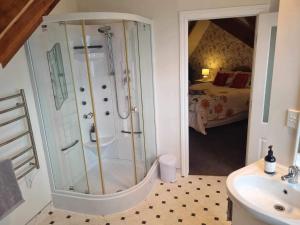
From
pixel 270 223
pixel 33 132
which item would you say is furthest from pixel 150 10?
pixel 270 223

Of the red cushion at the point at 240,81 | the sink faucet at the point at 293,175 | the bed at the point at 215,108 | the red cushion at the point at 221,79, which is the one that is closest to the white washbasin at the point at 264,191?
the sink faucet at the point at 293,175

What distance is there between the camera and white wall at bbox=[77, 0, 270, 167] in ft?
8.64

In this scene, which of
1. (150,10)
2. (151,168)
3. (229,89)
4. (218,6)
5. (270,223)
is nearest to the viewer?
(270,223)

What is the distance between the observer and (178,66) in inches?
112

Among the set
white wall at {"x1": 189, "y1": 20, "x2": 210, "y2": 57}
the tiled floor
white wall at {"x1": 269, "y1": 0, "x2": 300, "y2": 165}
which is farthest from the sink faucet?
white wall at {"x1": 189, "y1": 20, "x2": 210, "y2": 57}

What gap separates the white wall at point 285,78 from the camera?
1494mm

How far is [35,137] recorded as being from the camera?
8.13 feet

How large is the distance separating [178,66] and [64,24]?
53.5 inches

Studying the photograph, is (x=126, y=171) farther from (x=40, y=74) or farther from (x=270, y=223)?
(x=270, y=223)

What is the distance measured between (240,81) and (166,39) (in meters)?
3.37

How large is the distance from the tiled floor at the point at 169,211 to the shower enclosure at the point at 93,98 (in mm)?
253

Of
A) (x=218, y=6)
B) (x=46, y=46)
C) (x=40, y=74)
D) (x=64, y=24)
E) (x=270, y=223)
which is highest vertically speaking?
(x=218, y=6)

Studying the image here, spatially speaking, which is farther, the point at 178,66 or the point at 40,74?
the point at 178,66

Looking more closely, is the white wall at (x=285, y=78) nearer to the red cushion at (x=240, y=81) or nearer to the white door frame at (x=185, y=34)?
the white door frame at (x=185, y=34)
